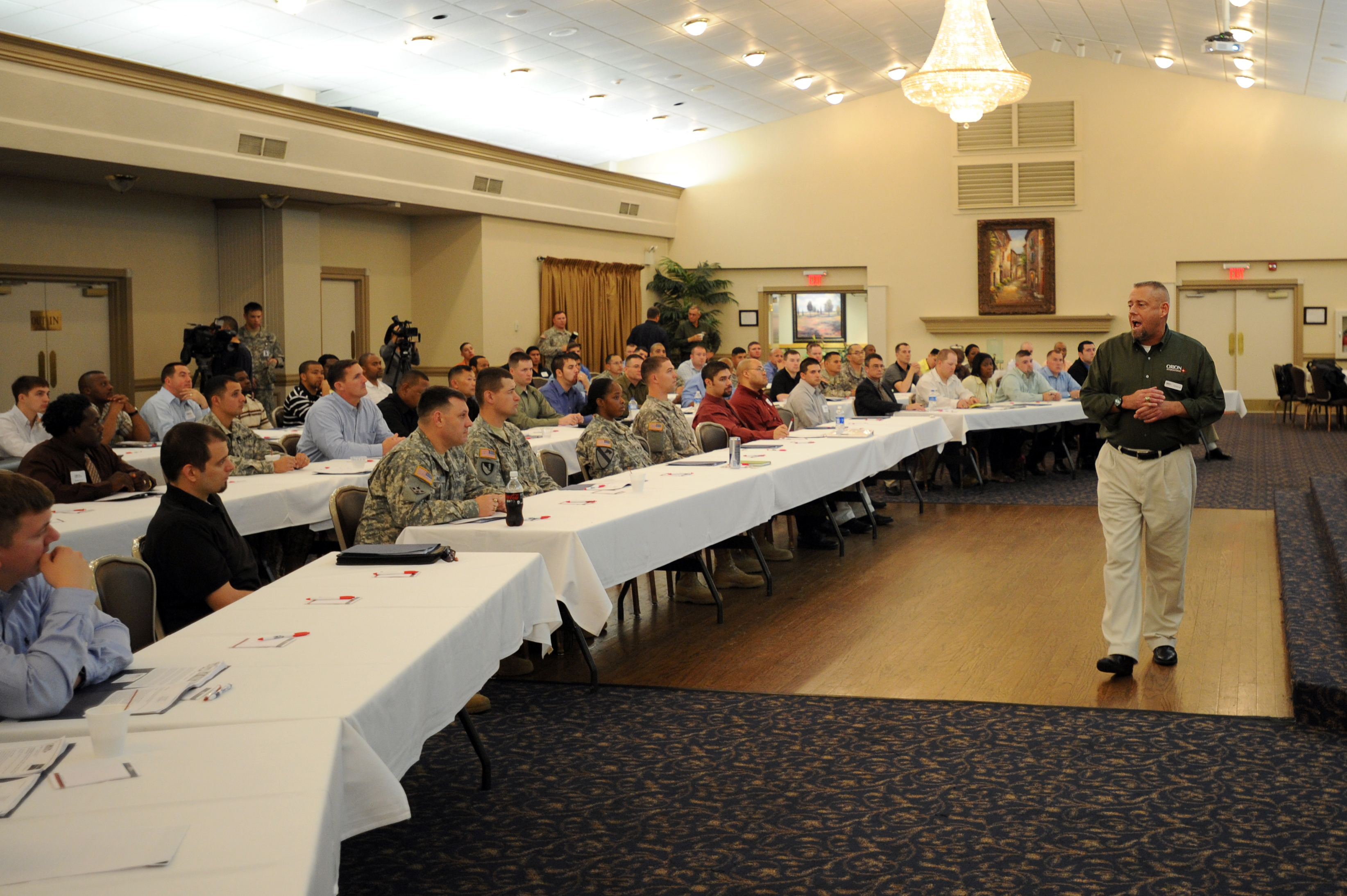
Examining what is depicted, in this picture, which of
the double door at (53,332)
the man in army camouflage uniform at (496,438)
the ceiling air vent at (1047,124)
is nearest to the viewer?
the man in army camouflage uniform at (496,438)

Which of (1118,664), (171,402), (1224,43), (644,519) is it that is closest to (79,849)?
(644,519)

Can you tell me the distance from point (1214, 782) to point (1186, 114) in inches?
621

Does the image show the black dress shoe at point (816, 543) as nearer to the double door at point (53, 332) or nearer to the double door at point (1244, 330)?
the double door at point (53, 332)

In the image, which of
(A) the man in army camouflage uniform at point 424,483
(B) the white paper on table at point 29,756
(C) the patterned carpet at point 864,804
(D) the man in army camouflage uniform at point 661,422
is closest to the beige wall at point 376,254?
(D) the man in army camouflage uniform at point 661,422

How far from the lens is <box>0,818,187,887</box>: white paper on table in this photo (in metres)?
1.55

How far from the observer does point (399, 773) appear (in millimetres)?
2404

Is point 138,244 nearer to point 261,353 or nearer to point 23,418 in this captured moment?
point 261,353

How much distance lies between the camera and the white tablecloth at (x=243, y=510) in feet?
14.2

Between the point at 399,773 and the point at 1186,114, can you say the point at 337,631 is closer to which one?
the point at 399,773

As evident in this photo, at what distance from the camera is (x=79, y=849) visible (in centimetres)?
161

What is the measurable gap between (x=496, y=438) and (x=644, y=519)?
94cm

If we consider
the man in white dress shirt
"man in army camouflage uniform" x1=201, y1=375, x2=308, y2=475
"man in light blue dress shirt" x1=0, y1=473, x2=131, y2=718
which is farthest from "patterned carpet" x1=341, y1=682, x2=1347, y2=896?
the man in white dress shirt

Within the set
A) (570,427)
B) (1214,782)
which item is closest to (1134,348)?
(1214,782)

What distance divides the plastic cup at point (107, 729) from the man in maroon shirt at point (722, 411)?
557 cm
